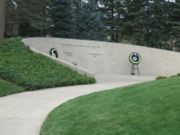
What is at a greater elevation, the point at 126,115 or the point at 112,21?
the point at 112,21

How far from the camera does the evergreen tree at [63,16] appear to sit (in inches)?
1114

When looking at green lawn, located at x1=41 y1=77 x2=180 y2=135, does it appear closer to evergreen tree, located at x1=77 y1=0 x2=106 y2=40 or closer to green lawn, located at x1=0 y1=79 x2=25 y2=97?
green lawn, located at x1=0 y1=79 x2=25 y2=97

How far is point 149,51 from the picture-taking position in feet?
76.3

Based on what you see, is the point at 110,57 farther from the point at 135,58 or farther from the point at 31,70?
the point at 31,70

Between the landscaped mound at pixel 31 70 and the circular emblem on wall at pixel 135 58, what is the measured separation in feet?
23.5

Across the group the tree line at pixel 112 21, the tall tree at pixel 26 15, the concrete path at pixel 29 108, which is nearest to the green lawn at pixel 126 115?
the concrete path at pixel 29 108

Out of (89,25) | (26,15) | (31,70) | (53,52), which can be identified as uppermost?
(26,15)

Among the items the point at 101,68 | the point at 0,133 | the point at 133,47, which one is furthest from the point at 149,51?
the point at 0,133

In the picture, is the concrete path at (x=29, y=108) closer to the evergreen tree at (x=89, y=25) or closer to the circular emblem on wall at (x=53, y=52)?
the circular emblem on wall at (x=53, y=52)

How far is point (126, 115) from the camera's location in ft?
21.6

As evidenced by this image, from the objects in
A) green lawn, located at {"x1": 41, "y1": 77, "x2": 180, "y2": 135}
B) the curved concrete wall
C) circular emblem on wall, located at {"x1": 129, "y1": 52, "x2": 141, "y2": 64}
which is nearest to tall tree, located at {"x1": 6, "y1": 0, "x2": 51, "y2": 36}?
the curved concrete wall

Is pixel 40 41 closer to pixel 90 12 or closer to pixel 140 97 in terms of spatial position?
pixel 90 12

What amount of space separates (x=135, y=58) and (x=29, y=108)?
14257 millimetres

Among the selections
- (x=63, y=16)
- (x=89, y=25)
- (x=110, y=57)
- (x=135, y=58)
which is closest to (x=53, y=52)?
(x=110, y=57)
